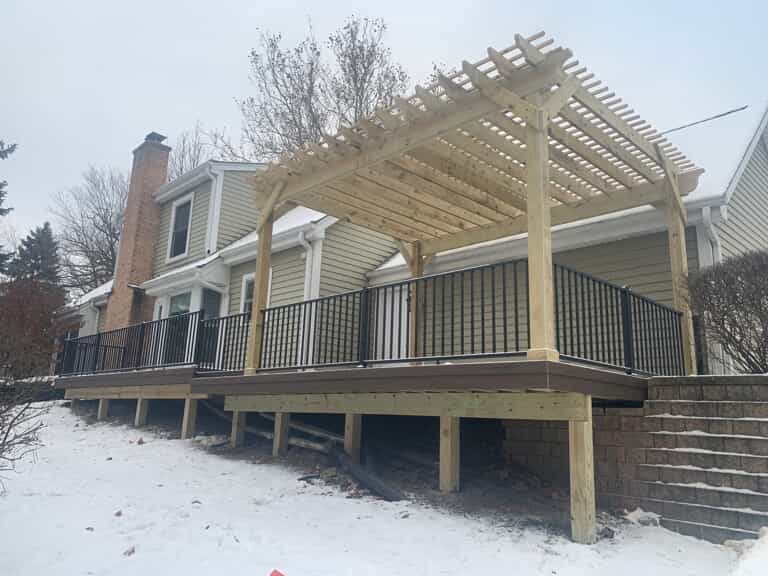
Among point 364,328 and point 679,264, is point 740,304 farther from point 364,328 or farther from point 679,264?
point 364,328

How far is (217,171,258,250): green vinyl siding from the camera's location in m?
14.5

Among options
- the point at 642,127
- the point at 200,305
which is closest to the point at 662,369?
the point at 642,127

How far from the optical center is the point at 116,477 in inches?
280

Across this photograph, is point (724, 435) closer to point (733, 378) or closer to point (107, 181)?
point (733, 378)

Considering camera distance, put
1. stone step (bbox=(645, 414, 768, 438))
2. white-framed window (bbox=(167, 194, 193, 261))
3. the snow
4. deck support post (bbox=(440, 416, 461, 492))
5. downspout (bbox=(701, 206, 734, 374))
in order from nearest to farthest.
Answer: the snow → stone step (bbox=(645, 414, 768, 438)) → deck support post (bbox=(440, 416, 461, 492)) → downspout (bbox=(701, 206, 734, 374)) → white-framed window (bbox=(167, 194, 193, 261))

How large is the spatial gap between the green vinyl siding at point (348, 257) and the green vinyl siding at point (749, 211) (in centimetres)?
625

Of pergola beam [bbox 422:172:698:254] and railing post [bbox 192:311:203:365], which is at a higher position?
pergola beam [bbox 422:172:698:254]

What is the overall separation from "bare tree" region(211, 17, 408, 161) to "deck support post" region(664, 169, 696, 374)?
42.2ft

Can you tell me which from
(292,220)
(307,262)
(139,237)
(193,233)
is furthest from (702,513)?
(139,237)

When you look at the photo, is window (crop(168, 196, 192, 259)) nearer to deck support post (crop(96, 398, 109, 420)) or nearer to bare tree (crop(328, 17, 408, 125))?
deck support post (crop(96, 398, 109, 420))

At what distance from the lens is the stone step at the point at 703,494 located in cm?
485

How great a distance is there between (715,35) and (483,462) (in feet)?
91.1

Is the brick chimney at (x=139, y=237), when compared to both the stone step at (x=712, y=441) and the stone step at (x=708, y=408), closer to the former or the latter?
the stone step at (x=708, y=408)

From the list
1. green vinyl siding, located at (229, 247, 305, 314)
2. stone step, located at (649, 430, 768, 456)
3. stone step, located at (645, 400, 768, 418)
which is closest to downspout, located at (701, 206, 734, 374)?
stone step, located at (645, 400, 768, 418)
